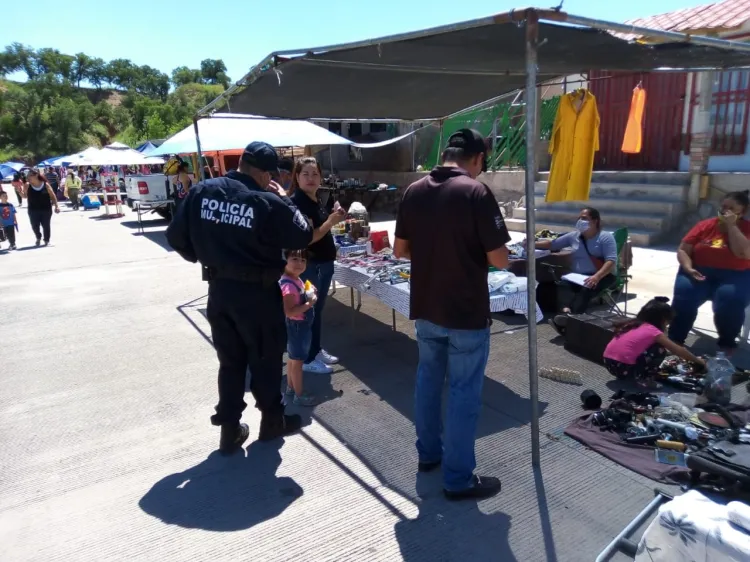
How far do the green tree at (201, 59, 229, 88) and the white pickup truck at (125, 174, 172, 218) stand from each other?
373 ft

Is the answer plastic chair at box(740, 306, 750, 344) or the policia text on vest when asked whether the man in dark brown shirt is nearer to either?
the policia text on vest

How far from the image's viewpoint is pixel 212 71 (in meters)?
121

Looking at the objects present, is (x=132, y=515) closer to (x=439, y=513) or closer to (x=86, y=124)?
(x=439, y=513)

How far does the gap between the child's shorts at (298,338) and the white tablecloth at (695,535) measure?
2466 millimetres

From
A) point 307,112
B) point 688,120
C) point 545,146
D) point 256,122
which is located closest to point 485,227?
point 307,112

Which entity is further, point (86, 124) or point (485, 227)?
point (86, 124)

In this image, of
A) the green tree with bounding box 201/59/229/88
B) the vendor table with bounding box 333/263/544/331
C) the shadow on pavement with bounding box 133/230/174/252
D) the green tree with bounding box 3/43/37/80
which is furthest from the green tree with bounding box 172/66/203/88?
the vendor table with bounding box 333/263/544/331

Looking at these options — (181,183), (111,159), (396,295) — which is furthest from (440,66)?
(111,159)

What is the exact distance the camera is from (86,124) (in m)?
64.6

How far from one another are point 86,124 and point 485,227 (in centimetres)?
7444

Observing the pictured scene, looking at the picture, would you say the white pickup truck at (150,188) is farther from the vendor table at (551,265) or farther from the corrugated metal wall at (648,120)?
the vendor table at (551,265)

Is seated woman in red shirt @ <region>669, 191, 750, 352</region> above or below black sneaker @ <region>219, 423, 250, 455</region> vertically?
above

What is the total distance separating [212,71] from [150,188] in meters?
119

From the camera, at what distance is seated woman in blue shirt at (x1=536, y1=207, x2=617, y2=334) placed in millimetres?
5523
